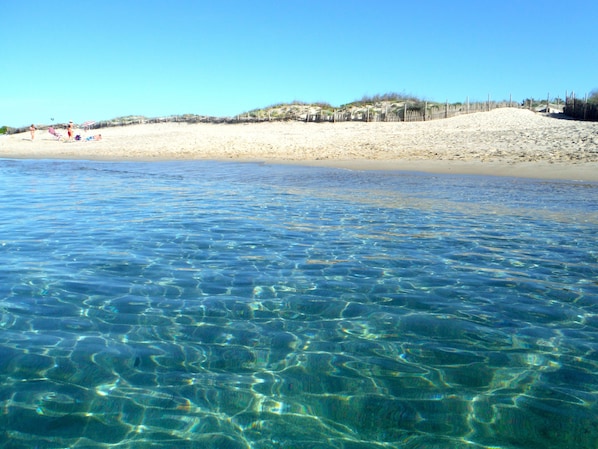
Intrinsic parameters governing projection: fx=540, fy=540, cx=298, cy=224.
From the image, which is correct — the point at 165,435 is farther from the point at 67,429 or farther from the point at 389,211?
the point at 389,211

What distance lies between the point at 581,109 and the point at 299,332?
28799 mm

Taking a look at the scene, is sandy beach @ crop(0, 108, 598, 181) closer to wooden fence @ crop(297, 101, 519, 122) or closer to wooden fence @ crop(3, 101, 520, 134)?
wooden fence @ crop(3, 101, 520, 134)

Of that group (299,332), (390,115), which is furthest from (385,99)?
(299,332)

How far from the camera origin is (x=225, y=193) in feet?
41.8

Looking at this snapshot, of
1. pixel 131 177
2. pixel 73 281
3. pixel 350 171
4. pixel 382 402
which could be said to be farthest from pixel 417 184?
pixel 382 402

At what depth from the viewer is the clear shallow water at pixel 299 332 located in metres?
3.14

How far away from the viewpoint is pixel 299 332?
173 inches

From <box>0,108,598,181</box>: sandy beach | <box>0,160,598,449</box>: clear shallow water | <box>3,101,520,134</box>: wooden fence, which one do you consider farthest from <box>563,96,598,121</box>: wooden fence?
<box>0,160,598,449</box>: clear shallow water

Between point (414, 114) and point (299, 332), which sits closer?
point (299, 332)

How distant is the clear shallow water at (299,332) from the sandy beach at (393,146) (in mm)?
8165

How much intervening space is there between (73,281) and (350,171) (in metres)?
12.8

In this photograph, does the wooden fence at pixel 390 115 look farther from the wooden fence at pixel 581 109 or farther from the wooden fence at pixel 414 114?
the wooden fence at pixel 581 109

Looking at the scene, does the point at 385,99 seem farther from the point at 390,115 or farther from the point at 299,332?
the point at 299,332

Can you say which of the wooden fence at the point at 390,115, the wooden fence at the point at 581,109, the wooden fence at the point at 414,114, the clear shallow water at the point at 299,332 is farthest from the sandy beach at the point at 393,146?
the clear shallow water at the point at 299,332
